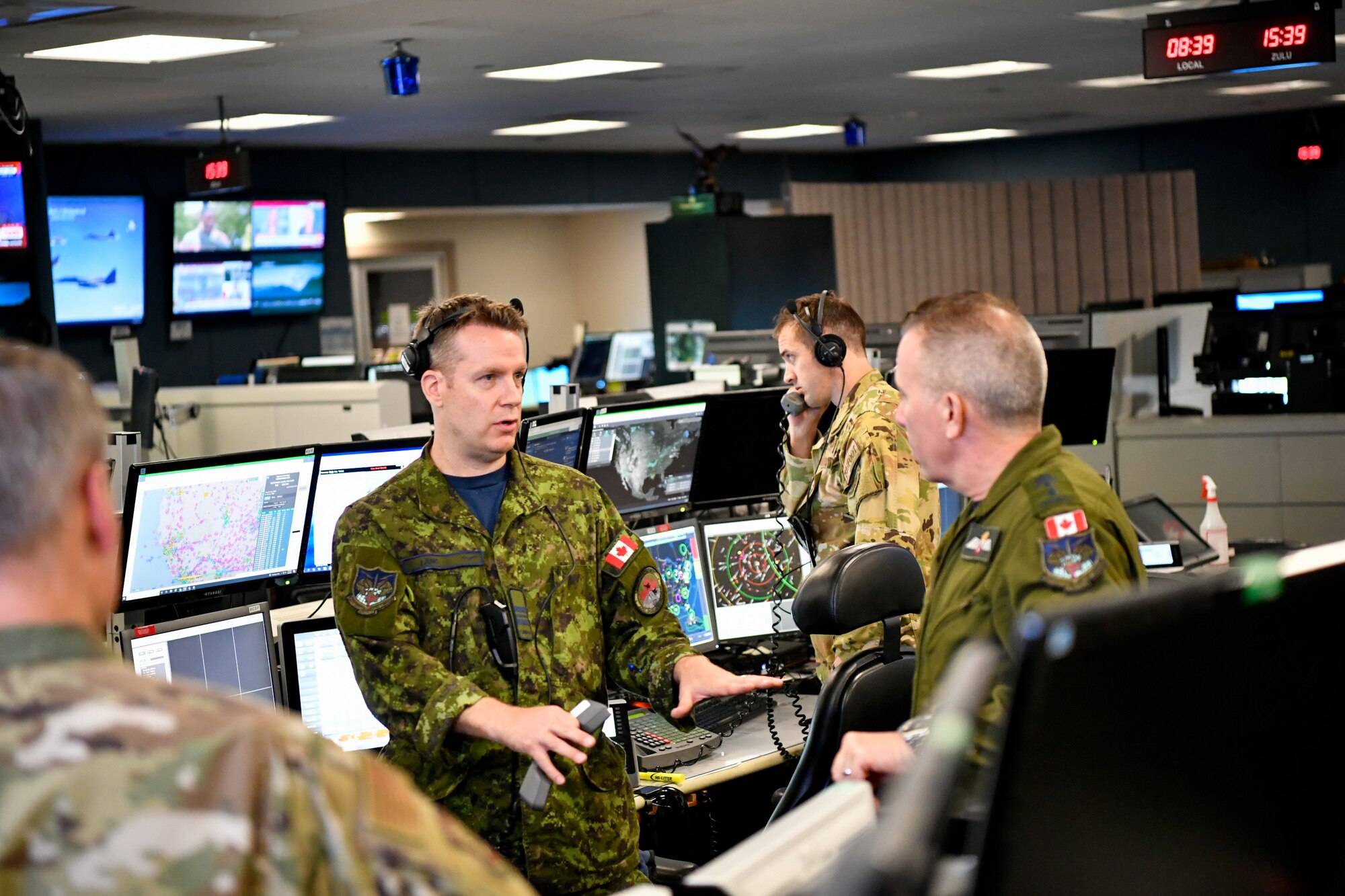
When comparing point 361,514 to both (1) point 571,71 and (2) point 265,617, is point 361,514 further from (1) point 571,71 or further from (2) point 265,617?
(1) point 571,71

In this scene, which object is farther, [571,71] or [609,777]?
[571,71]

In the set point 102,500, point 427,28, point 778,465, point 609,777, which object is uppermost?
point 427,28

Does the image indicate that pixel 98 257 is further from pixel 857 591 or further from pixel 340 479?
pixel 857 591

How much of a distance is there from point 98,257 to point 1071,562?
1016cm

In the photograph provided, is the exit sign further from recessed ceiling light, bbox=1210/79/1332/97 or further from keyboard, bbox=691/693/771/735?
recessed ceiling light, bbox=1210/79/1332/97

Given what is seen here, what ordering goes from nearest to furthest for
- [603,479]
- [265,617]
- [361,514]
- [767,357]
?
[361,514] → [265,617] → [603,479] → [767,357]

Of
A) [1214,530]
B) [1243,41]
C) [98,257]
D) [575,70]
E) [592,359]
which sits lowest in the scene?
[1214,530]

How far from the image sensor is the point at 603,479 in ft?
12.4

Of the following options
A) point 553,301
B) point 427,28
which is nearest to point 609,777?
point 427,28

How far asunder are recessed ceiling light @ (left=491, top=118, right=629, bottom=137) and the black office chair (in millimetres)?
9279

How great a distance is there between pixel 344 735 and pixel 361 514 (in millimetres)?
927

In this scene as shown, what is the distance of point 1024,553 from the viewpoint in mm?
1680

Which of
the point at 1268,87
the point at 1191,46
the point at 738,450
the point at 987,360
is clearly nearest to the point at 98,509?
the point at 987,360

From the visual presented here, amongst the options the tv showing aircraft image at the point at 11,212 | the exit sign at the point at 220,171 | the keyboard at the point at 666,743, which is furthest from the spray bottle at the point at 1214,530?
the exit sign at the point at 220,171
